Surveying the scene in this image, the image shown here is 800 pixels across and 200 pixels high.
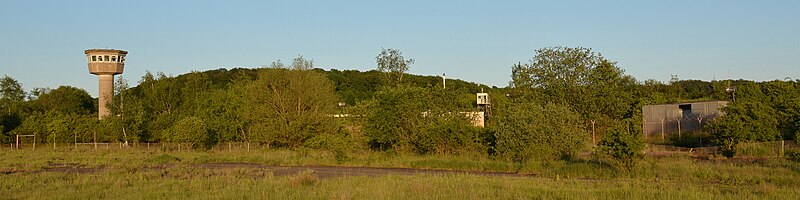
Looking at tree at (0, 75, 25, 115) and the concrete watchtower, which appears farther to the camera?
tree at (0, 75, 25, 115)

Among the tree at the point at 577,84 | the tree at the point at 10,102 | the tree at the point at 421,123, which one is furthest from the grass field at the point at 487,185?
the tree at the point at 10,102

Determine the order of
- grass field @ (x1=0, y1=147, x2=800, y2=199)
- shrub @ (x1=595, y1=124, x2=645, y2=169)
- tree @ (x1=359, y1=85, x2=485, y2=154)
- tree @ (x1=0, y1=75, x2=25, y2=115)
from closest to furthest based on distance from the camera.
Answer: grass field @ (x1=0, y1=147, x2=800, y2=199) → shrub @ (x1=595, y1=124, x2=645, y2=169) → tree @ (x1=359, y1=85, x2=485, y2=154) → tree @ (x1=0, y1=75, x2=25, y2=115)

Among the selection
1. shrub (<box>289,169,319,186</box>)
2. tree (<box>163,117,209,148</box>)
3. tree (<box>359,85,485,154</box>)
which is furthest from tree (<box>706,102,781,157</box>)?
tree (<box>163,117,209,148</box>)

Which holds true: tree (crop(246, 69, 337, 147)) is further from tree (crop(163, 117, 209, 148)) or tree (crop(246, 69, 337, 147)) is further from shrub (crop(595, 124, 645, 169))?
shrub (crop(595, 124, 645, 169))

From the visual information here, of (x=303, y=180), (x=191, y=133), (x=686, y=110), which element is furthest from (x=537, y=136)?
(x=191, y=133)

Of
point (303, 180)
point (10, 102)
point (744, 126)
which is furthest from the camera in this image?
point (10, 102)

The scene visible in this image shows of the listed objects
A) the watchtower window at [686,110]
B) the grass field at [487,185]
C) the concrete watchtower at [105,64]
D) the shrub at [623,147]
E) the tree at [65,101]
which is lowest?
the grass field at [487,185]

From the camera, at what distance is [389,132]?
42.0m

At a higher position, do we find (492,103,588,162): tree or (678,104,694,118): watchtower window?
(678,104,694,118): watchtower window

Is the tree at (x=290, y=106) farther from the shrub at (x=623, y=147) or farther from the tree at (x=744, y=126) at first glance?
the shrub at (x=623, y=147)

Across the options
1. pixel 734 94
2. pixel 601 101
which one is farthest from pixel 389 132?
pixel 734 94

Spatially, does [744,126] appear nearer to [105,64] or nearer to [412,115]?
[412,115]

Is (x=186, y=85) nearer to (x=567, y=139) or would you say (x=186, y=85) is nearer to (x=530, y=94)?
(x=530, y=94)

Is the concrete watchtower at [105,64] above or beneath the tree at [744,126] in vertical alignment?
above
